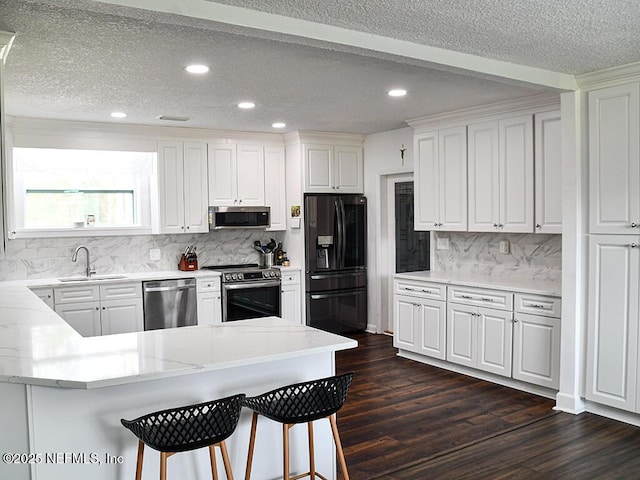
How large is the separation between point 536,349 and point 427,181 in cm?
199

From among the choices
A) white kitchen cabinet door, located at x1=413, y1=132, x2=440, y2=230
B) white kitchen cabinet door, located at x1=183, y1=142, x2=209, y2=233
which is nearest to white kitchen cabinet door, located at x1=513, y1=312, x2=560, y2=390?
white kitchen cabinet door, located at x1=413, y1=132, x2=440, y2=230

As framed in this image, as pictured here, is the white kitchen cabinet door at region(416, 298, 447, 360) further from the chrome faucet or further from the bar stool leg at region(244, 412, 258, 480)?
the chrome faucet

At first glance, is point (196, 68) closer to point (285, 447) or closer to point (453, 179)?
point (285, 447)

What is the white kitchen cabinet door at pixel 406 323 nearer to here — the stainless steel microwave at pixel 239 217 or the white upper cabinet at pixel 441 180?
the white upper cabinet at pixel 441 180

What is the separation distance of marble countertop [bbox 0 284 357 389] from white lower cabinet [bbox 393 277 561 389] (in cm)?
217

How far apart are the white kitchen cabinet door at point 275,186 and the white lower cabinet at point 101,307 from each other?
1.81m

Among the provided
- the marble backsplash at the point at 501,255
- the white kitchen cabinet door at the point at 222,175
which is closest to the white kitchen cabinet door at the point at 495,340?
the marble backsplash at the point at 501,255

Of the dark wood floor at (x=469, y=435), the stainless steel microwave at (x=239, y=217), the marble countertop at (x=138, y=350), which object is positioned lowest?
the dark wood floor at (x=469, y=435)

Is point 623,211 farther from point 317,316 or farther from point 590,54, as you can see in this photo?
point 317,316

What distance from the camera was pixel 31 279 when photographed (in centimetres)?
564

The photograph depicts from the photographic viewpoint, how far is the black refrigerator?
653 cm

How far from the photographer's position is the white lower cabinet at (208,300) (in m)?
5.93

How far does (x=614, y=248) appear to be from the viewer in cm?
382

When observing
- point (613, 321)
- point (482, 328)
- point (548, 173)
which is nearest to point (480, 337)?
point (482, 328)
